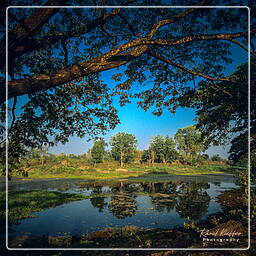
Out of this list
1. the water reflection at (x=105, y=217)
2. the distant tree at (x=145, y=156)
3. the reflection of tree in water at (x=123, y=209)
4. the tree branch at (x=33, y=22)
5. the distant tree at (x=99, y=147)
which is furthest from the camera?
the distant tree at (x=145, y=156)

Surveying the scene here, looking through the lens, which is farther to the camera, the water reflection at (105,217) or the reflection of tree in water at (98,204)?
the reflection of tree in water at (98,204)

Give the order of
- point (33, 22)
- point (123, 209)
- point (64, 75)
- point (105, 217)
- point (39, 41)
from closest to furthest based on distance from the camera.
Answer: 1. point (33, 22)
2. point (64, 75)
3. point (39, 41)
4. point (105, 217)
5. point (123, 209)

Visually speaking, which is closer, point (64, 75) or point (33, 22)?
point (33, 22)

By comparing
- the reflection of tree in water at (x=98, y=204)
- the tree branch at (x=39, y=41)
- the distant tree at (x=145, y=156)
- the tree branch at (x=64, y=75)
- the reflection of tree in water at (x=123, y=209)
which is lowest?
the reflection of tree in water at (x=98, y=204)

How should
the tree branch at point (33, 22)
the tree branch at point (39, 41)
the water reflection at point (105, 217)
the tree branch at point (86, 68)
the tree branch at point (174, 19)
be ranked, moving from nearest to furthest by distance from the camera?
1. the tree branch at point (33, 22)
2. the tree branch at point (86, 68)
3. the tree branch at point (39, 41)
4. the tree branch at point (174, 19)
5. the water reflection at point (105, 217)

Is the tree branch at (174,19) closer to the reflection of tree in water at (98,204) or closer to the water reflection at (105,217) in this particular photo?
the water reflection at (105,217)

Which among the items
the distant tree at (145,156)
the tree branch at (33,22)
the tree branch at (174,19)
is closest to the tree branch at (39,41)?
the tree branch at (33,22)

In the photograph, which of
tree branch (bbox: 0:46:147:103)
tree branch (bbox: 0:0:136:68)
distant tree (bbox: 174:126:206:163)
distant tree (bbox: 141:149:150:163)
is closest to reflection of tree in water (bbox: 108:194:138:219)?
distant tree (bbox: 141:149:150:163)

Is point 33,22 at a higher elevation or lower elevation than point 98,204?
higher

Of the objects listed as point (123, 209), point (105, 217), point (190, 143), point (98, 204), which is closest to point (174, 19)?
point (190, 143)

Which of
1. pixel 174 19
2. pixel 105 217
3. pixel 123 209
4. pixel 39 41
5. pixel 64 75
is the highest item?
pixel 174 19

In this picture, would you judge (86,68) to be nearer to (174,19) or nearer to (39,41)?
(39,41)

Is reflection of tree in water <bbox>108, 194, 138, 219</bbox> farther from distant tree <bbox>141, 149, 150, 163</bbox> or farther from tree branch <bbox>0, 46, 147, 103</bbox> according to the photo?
tree branch <bbox>0, 46, 147, 103</bbox>

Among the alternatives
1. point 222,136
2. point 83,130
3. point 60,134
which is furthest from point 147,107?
point 222,136
